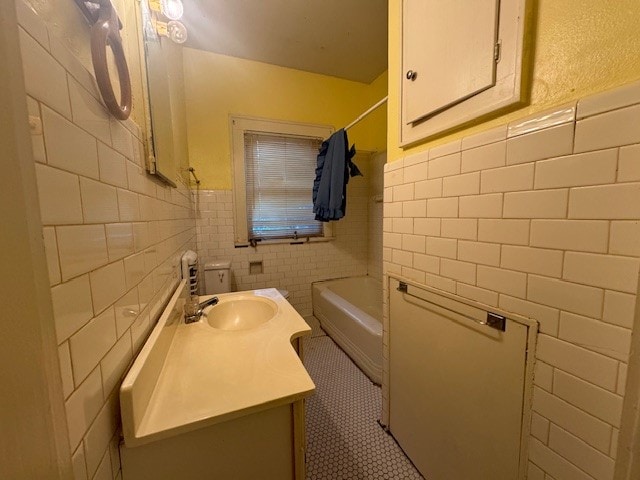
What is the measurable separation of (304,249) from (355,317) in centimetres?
97

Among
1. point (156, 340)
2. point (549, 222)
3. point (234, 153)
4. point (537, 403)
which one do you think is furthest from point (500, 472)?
point (234, 153)

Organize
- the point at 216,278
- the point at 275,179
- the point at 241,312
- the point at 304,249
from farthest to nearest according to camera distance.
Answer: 1. the point at 304,249
2. the point at 275,179
3. the point at 216,278
4. the point at 241,312

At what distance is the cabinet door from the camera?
819 mm

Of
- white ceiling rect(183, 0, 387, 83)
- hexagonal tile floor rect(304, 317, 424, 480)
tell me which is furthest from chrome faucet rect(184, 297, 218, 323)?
white ceiling rect(183, 0, 387, 83)

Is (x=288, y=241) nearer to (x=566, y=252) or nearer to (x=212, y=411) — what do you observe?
(x=212, y=411)

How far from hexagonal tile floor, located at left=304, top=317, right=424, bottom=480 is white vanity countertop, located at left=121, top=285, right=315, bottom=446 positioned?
0.83 metres

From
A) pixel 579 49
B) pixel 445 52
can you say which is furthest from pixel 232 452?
pixel 445 52

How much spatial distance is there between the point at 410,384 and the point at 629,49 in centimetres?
134

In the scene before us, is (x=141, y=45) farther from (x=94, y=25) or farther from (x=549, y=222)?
(x=549, y=222)

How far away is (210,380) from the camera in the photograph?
73 centimetres

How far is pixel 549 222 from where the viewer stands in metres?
0.69

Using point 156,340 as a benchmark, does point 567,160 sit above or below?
above

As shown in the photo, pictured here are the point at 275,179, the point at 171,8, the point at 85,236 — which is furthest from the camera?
the point at 275,179

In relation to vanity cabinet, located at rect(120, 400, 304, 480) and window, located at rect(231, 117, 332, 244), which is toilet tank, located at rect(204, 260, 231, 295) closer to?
window, located at rect(231, 117, 332, 244)
